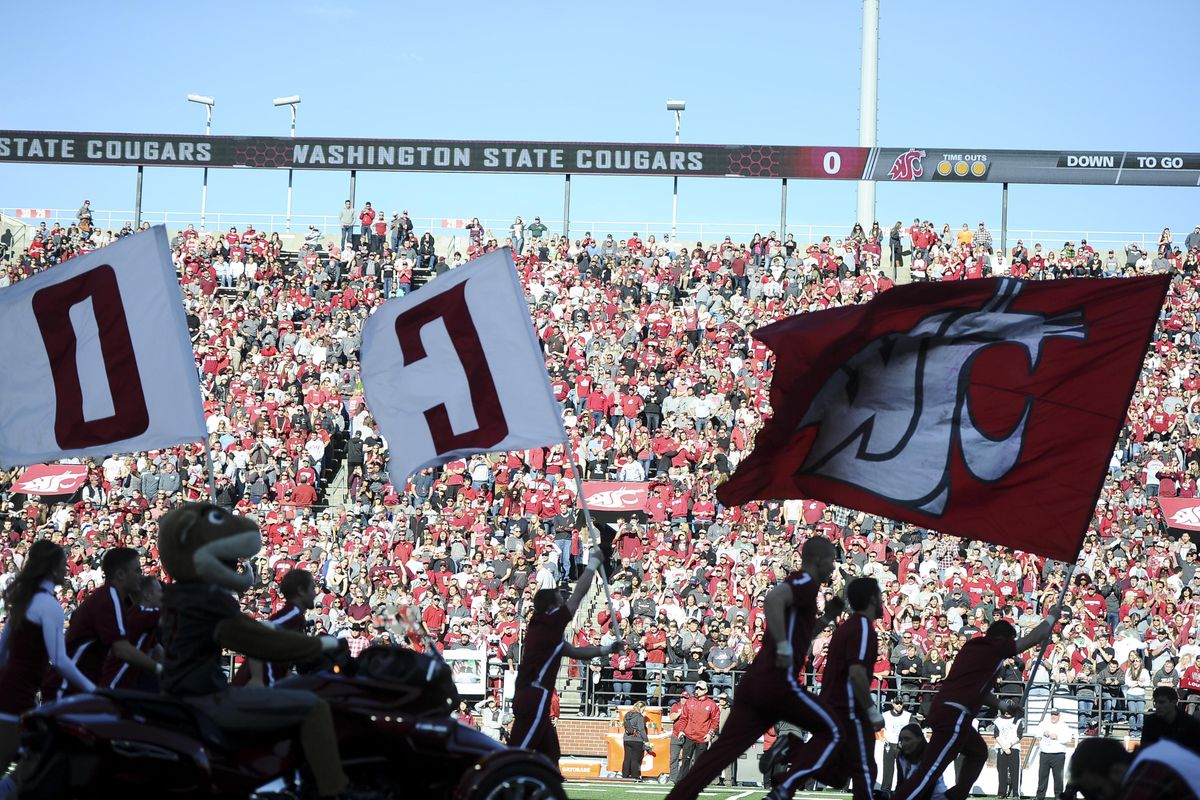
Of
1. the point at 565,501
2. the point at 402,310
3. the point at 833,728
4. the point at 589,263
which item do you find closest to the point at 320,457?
the point at 565,501

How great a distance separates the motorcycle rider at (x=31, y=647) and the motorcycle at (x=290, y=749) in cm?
159

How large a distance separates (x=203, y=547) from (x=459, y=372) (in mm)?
5415

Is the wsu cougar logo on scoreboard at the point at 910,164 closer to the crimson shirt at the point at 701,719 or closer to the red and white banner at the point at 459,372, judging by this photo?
the crimson shirt at the point at 701,719

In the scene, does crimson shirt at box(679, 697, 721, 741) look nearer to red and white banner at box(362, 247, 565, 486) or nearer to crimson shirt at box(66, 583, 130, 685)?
red and white banner at box(362, 247, 565, 486)

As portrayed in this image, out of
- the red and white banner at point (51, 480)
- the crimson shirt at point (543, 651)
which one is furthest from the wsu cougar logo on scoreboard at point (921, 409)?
the red and white banner at point (51, 480)

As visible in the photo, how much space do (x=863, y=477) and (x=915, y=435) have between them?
0.48 meters

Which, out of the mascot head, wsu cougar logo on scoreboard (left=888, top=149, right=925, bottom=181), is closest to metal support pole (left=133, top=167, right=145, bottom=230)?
wsu cougar logo on scoreboard (left=888, top=149, right=925, bottom=181)

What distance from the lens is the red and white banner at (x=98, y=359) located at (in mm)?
11422

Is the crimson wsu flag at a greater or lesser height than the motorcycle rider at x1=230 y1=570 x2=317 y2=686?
greater

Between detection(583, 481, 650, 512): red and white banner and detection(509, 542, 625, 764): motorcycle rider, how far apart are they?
47.1ft

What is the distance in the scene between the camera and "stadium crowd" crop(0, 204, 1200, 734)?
762 inches

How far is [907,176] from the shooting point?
1578 inches

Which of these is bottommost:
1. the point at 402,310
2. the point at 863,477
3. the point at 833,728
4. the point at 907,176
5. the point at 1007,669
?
the point at 1007,669

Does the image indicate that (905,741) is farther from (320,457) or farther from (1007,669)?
(320,457)
